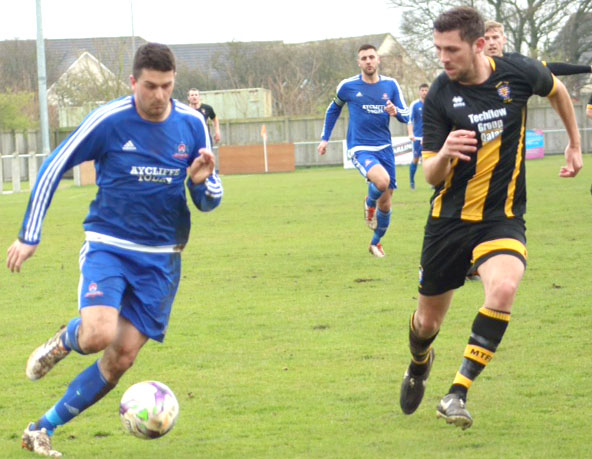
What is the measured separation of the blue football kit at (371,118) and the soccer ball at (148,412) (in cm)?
770

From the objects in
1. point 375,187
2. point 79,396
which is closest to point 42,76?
point 375,187

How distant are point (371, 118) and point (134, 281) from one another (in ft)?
25.5

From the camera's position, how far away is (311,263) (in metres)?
11.8

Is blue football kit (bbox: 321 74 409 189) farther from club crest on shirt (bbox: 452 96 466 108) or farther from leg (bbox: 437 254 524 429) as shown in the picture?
leg (bbox: 437 254 524 429)

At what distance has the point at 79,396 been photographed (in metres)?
5.07

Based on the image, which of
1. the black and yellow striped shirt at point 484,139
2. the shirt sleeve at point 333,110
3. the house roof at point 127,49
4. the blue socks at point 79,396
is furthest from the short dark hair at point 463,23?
the house roof at point 127,49

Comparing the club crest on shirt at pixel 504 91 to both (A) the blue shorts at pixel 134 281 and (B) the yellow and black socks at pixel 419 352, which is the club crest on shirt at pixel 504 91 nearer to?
(B) the yellow and black socks at pixel 419 352

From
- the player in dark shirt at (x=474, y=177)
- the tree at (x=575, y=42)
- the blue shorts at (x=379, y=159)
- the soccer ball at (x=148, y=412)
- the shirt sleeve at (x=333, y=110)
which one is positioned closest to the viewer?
the soccer ball at (x=148, y=412)

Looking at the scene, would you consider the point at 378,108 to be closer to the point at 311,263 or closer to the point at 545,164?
the point at 311,263

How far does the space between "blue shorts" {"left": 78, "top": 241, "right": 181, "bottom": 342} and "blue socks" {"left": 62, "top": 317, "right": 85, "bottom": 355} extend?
0.12 m

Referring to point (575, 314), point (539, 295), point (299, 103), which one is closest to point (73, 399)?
point (575, 314)

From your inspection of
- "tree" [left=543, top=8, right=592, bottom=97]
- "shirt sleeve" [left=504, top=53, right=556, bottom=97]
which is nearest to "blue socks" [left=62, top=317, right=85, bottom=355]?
"shirt sleeve" [left=504, top=53, right=556, bottom=97]

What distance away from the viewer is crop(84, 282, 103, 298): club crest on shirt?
4.94 meters

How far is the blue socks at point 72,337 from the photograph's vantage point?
5.04 meters
